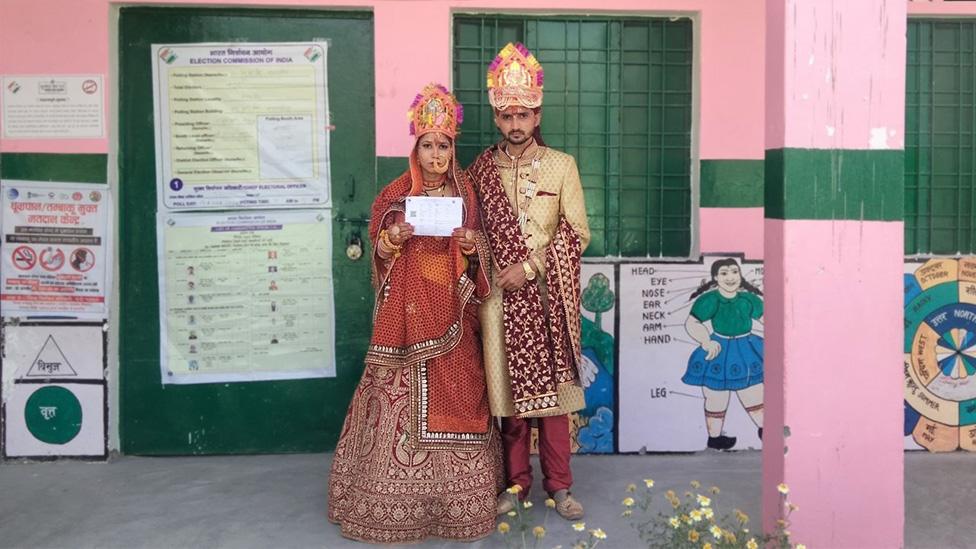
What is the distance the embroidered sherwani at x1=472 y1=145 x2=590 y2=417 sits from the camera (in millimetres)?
4469

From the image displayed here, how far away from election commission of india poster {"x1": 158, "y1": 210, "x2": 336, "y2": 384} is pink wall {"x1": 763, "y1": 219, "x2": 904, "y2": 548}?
2.59 m

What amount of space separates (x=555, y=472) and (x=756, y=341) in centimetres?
155

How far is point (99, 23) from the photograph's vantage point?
523 cm

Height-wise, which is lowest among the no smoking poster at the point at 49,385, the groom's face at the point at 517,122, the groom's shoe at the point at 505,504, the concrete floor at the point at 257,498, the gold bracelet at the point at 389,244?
the concrete floor at the point at 257,498

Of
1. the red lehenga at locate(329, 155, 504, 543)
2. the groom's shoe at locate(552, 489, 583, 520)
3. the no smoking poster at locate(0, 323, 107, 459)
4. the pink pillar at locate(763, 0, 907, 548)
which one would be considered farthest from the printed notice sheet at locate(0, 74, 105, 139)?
the pink pillar at locate(763, 0, 907, 548)

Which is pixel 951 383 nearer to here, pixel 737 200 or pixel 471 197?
pixel 737 200

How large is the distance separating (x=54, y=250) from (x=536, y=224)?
2.62 m

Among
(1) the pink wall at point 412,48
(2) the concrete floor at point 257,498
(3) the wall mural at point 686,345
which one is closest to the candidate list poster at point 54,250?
(1) the pink wall at point 412,48

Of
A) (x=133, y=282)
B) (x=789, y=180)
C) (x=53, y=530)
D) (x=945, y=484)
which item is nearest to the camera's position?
(x=789, y=180)

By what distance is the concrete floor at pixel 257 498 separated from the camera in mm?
4246

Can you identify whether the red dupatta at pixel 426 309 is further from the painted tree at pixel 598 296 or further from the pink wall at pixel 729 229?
the pink wall at pixel 729 229

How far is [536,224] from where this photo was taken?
448 centimetres

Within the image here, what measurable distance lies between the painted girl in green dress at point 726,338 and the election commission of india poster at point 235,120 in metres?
2.23

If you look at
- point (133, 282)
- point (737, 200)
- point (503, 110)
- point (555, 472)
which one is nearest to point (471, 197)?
point (503, 110)
